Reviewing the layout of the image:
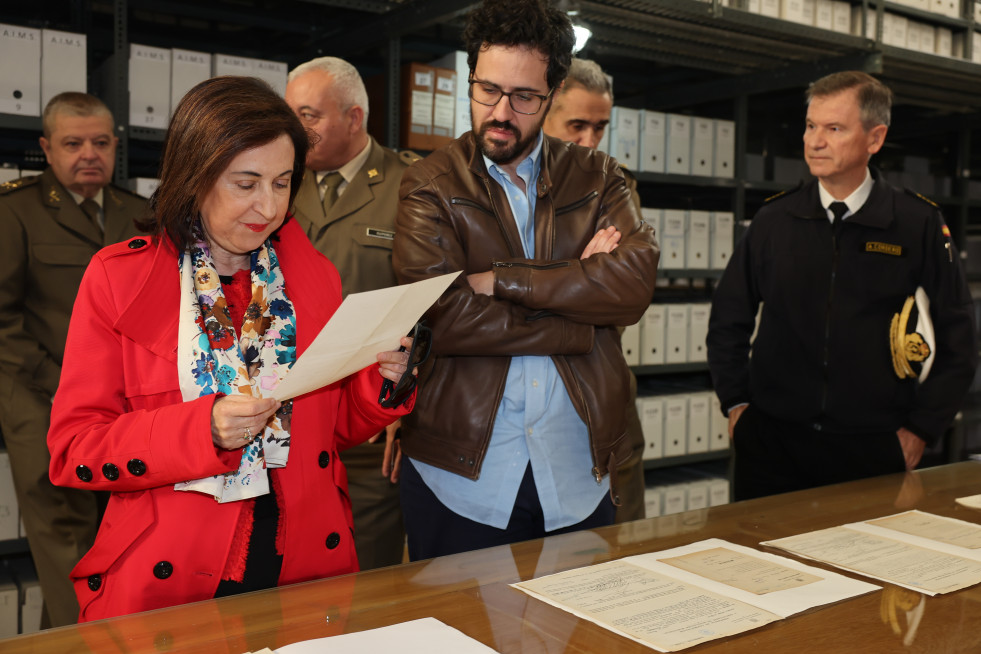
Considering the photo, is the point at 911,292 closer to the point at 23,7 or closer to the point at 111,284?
the point at 111,284

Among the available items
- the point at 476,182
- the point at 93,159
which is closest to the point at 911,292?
the point at 476,182

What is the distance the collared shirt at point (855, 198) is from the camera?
2.37 m

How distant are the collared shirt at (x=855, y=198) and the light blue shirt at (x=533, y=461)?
120cm

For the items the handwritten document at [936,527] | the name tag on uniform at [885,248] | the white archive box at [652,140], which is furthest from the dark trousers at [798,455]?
the white archive box at [652,140]

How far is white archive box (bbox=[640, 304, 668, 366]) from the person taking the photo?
12.6 feet

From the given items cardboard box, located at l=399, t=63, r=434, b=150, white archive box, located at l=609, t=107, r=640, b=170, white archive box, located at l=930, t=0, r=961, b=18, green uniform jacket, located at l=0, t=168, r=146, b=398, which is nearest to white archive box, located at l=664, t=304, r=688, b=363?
white archive box, located at l=609, t=107, r=640, b=170

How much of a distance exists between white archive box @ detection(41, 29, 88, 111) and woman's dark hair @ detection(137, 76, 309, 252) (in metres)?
1.74

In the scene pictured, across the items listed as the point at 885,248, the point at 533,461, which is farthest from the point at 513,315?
the point at 885,248

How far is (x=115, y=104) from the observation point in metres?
2.79

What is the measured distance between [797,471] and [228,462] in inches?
66.7

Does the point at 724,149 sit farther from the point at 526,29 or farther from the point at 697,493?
the point at 526,29

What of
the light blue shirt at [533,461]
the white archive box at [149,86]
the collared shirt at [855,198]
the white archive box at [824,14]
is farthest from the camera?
the white archive box at [824,14]

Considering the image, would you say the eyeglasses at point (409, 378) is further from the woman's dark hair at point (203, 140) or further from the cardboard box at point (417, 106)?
the cardboard box at point (417, 106)

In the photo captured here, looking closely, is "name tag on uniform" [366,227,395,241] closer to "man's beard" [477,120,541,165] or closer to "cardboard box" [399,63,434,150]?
"cardboard box" [399,63,434,150]
